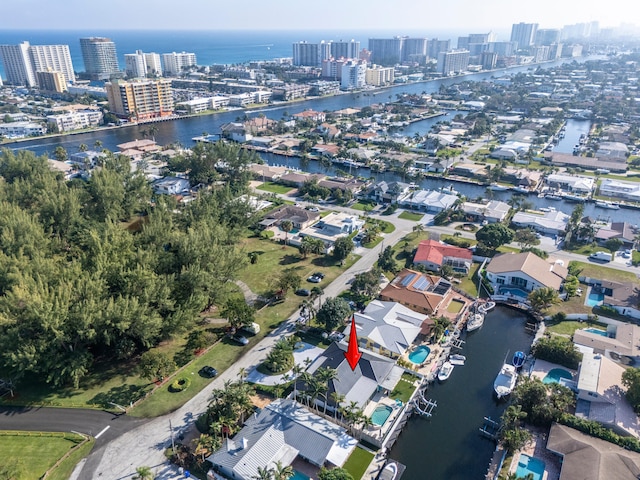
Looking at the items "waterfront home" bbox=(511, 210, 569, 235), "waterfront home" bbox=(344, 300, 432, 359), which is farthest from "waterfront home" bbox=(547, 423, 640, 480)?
"waterfront home" bbox=(511, 210, 569, 235)

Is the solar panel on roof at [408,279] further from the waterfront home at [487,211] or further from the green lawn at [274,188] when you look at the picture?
the green lawn at [274,188]

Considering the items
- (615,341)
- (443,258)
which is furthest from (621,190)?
(615,341)

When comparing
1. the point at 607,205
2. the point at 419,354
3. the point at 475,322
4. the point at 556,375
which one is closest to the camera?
the point at 556,375

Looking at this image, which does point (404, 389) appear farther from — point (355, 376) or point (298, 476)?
point (298, 476)

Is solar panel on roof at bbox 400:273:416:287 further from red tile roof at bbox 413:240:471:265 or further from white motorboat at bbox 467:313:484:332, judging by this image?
white motorboat at bbox 467:313:484:332

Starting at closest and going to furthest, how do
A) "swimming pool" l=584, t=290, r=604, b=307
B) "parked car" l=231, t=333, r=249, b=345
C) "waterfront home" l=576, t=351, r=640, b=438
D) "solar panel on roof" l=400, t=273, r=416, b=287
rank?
1. "waterfront home" l=576, t=351, r=640, b=438
2. "parked car" l=231, t=333, r=249, b=345
3. "swimming pool" l=584, t=290, r=604, b=307
4. "solar panel on roof" l=400, t=273, r=416, b=287

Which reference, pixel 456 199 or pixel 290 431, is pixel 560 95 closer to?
pixel 456 199

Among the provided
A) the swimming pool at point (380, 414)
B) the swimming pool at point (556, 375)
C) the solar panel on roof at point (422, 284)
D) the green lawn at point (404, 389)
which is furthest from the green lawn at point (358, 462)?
the solar panel on roof at point (422, 284)
